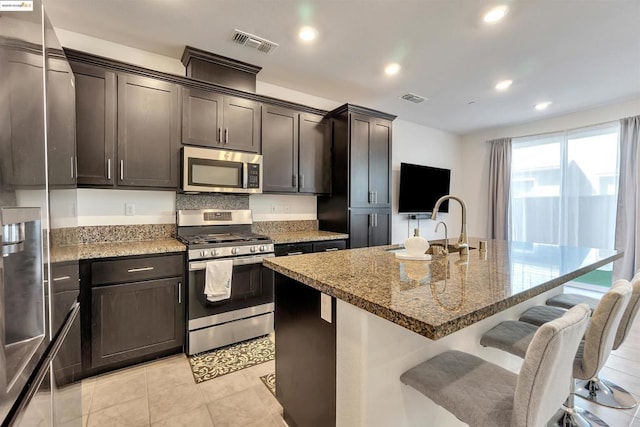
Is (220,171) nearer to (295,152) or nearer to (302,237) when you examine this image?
(295,152)

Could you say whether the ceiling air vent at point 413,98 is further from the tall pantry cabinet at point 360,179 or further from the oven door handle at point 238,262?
the oven door handle at point 238,262

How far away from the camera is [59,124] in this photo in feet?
4.01

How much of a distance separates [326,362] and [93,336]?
1.91 m

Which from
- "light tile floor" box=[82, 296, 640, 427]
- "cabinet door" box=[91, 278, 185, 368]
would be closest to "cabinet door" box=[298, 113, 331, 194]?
"cabinet door" box=[91, 278, 185, 368]

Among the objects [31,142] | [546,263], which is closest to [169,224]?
[31,142]

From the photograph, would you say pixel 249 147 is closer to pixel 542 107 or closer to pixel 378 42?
pixel 378 42

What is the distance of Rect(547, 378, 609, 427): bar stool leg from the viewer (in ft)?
5.45

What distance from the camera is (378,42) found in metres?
2.66

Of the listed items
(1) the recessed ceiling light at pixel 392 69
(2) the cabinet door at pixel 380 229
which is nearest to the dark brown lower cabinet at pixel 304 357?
(2) the cabinet door at pixel 380 229

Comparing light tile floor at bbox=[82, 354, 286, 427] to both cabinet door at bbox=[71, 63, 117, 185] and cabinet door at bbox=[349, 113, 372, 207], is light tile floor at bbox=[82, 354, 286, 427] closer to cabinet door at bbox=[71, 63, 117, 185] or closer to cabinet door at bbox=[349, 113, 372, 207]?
cabinet door at bbox=[71, 63, 117, 185]

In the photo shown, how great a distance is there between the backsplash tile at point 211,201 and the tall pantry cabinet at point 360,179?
1155mm

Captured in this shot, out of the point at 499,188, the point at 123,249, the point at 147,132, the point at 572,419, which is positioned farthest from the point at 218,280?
the point at 499,188

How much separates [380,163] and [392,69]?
45.6 inches

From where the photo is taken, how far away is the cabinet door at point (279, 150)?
3197 mm
